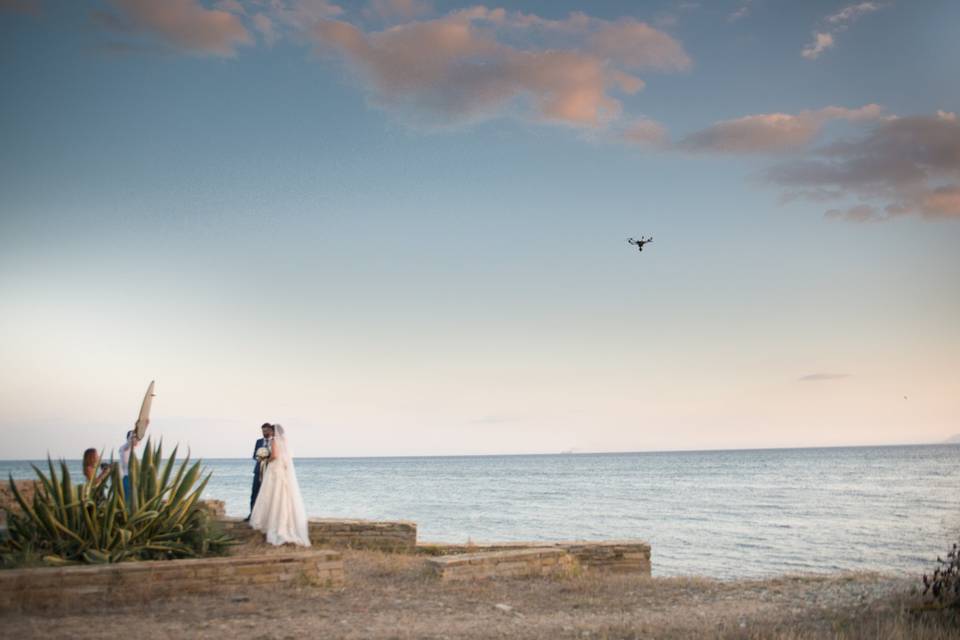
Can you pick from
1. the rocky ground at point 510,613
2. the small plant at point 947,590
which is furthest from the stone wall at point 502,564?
the small plant at point 947,590

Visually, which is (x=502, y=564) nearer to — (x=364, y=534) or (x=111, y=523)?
(x=364, y=534)

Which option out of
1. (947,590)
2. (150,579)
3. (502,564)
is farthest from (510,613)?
(947,590)

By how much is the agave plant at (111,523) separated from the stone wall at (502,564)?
3161mm

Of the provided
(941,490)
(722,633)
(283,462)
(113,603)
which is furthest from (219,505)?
(941,490)

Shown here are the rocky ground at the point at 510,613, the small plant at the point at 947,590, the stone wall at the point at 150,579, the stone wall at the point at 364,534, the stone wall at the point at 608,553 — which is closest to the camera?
the rocky ground at the point at 510,613

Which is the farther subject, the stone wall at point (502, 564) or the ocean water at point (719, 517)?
the ocean water at point (719, 517)

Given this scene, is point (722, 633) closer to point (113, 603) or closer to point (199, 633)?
point (199, 633)

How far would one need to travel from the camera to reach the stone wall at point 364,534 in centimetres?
1340

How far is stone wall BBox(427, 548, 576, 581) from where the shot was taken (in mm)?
10367

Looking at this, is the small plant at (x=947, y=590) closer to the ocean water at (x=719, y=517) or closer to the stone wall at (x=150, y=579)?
the stone wall at (x=150, y=579)

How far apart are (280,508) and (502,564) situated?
4.07 m

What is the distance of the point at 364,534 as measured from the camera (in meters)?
13.6

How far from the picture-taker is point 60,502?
9938 millimetres

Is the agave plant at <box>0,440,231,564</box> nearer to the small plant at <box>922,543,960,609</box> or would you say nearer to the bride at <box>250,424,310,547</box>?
the bride at <box>250,424,310,547</box>
